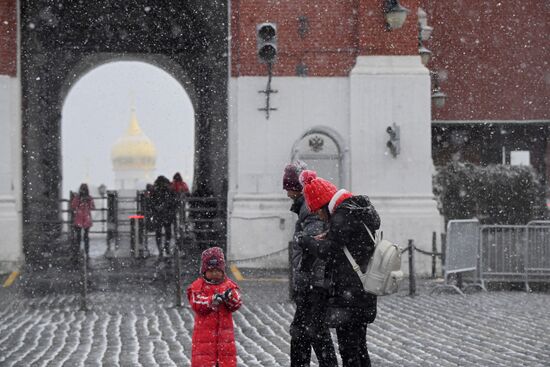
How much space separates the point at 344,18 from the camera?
20.3 meters

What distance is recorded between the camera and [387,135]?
66.7ft

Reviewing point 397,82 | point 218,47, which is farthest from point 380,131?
point 218,47

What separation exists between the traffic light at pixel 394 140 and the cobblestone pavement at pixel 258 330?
4836mm

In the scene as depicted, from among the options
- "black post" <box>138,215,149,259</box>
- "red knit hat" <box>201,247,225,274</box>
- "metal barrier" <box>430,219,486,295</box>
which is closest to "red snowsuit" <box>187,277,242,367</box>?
"red knit hat" <box>201,247,225,274</box>

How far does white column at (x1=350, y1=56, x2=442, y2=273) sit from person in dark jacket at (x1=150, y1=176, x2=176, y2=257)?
192 inches

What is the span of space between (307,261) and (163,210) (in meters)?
16.0

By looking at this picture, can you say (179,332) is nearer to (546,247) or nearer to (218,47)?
(546,247)

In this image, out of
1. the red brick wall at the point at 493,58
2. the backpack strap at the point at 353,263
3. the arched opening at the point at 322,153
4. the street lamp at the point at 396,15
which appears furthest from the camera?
the red brick wall at the point at 493,58

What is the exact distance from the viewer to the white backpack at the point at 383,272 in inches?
271

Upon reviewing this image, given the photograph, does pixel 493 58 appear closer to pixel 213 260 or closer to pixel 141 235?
pixel 141 235

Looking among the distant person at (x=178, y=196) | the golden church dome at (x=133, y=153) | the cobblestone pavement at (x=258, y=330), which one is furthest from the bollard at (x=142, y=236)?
the golden church dome at (x=133, y=153)

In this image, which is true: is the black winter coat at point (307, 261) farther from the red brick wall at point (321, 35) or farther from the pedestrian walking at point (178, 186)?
the pedestrian walking at point (178, 186)

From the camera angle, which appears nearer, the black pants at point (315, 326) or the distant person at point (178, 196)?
the black pants at point (315, 326)

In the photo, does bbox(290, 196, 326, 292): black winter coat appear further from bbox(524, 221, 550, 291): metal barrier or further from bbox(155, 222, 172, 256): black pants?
bbox(155, 222, 172, 256): black pants
